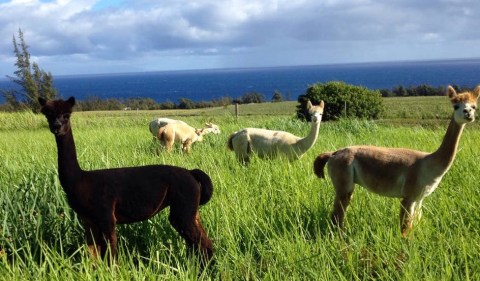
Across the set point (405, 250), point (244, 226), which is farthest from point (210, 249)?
point (405, 250)

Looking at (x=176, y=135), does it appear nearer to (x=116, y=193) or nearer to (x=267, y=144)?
(x=267, y=144)

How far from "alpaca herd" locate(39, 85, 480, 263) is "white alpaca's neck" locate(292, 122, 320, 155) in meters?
2.57

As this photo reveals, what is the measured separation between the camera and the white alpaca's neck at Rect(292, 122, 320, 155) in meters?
6.31

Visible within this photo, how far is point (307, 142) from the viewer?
6.49m

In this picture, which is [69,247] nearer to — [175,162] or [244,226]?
[244,226]

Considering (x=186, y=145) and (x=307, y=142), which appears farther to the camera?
(x=186, y=145)

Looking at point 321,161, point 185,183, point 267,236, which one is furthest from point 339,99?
point 185,183

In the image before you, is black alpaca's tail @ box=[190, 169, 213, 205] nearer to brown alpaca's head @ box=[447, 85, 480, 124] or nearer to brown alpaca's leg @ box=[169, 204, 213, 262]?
brown alpaca's leg @ box=[169, 204, 213, 262]

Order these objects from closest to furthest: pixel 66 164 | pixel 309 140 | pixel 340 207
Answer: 1. pixel 66 164
2. pixel 340 207
3. pixel 309 140

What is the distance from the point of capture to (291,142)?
6.75 m

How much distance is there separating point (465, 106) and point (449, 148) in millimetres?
321

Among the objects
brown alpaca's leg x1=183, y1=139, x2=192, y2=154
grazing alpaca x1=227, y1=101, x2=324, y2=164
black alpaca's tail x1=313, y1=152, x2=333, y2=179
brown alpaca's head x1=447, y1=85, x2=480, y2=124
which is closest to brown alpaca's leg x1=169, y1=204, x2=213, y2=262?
black alpaca's tail x1=313, y1=152, x2=333, y2=179

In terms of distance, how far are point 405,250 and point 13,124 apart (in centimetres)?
1772

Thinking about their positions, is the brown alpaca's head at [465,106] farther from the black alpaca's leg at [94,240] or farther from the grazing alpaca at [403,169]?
the black alpaca's leg at [94,240]
